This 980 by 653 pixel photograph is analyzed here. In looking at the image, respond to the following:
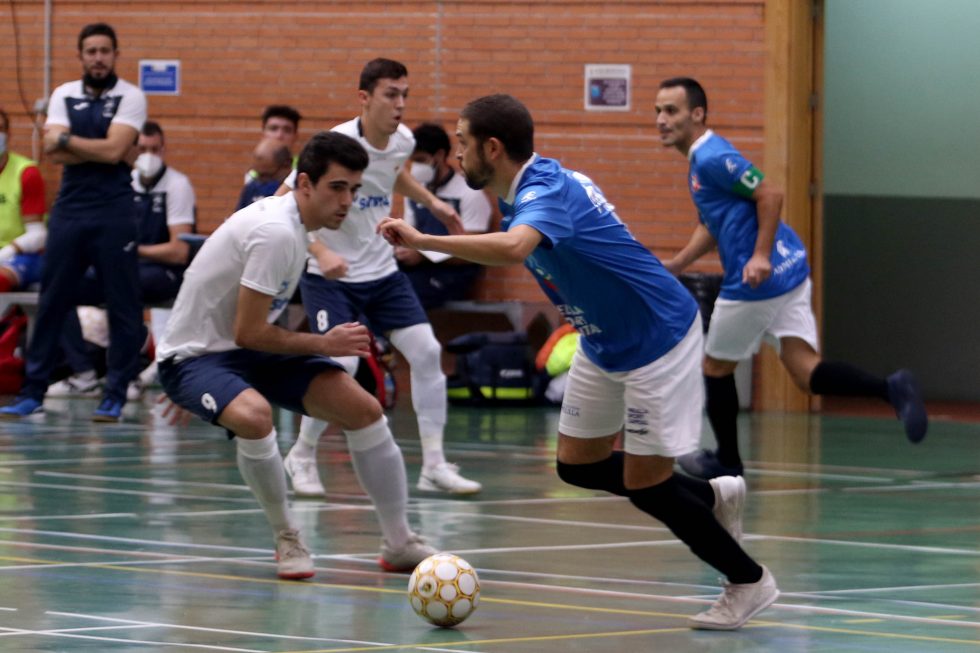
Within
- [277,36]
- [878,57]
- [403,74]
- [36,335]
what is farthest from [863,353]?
[403,74]

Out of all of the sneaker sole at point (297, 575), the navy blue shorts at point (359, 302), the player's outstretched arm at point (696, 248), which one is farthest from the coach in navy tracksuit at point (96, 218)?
the sneaker sole at point (297, 575)

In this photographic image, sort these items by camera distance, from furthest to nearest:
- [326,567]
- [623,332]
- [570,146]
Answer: [570,146] < [326,567] < [623,332]

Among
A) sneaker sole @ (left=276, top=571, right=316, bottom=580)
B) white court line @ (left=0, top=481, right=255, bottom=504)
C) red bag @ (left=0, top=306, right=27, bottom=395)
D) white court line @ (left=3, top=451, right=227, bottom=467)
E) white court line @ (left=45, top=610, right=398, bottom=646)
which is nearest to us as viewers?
white court line @ (left=45, top=610, right=398, bottom=646)

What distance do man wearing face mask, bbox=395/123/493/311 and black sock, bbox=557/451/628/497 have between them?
8.80 metres

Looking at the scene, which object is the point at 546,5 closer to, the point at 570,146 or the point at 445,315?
the point at 570,146

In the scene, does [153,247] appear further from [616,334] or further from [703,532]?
[703,532]

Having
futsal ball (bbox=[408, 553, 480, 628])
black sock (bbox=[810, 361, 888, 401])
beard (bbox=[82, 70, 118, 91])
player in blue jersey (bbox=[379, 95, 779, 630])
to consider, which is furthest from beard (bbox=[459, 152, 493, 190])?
beard (bbox=[82, 70, 118, 91])

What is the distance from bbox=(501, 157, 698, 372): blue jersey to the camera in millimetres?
6188

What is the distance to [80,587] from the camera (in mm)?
6754

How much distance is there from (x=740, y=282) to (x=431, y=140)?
5.82 meters

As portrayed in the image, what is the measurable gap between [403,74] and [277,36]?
26.3ft

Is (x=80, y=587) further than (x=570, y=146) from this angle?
No

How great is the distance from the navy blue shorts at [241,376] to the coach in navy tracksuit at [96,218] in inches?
226

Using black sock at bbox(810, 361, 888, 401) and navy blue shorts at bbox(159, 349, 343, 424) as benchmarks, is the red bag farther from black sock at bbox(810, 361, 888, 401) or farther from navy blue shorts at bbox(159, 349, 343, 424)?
navy blue shorts at bbox(159, 349, 343, 424)
